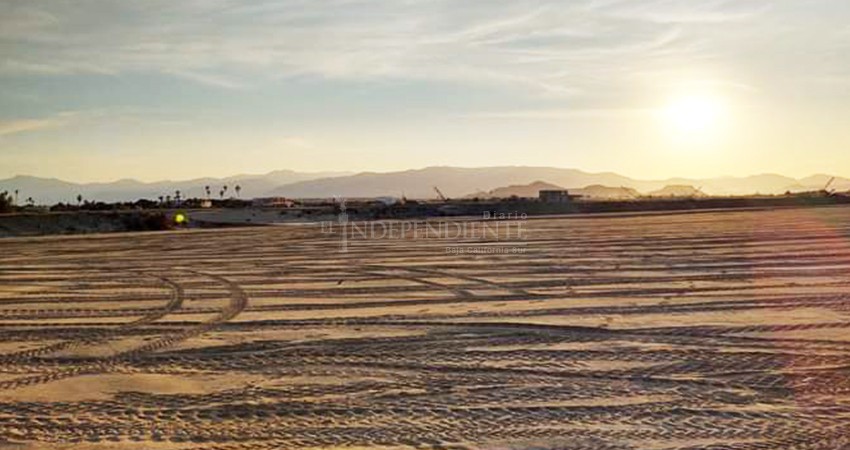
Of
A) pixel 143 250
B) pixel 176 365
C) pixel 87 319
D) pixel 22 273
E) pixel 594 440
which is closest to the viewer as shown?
pixel 594 440

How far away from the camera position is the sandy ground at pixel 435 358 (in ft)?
18.7

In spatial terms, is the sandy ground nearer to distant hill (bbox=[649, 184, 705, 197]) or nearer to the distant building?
the distant building

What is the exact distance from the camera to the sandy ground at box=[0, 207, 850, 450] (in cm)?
570

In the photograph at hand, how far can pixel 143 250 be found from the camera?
2444 cm

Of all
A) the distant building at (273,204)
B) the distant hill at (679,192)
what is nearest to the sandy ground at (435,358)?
the distant building at (273,204)

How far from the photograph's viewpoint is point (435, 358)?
25.8 feet

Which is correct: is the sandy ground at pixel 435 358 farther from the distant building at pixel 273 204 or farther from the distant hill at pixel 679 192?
the distant hill at pixel 679 192

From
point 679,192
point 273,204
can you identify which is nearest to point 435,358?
point 273,204

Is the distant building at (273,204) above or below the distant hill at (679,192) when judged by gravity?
below

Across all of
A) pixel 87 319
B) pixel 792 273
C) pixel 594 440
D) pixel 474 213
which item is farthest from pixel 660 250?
pixel 474 213

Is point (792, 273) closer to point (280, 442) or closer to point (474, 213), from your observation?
point (280, 442)

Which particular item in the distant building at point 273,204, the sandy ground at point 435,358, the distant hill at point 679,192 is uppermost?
the distant hill at point 679,192

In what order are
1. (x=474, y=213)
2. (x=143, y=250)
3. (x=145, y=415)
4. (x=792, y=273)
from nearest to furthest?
1. (x=145, y=415)
2. (x=792, y=273)
3. (x=143, y=250)
4. (x=474, y=213)

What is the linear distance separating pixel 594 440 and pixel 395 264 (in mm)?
12474
